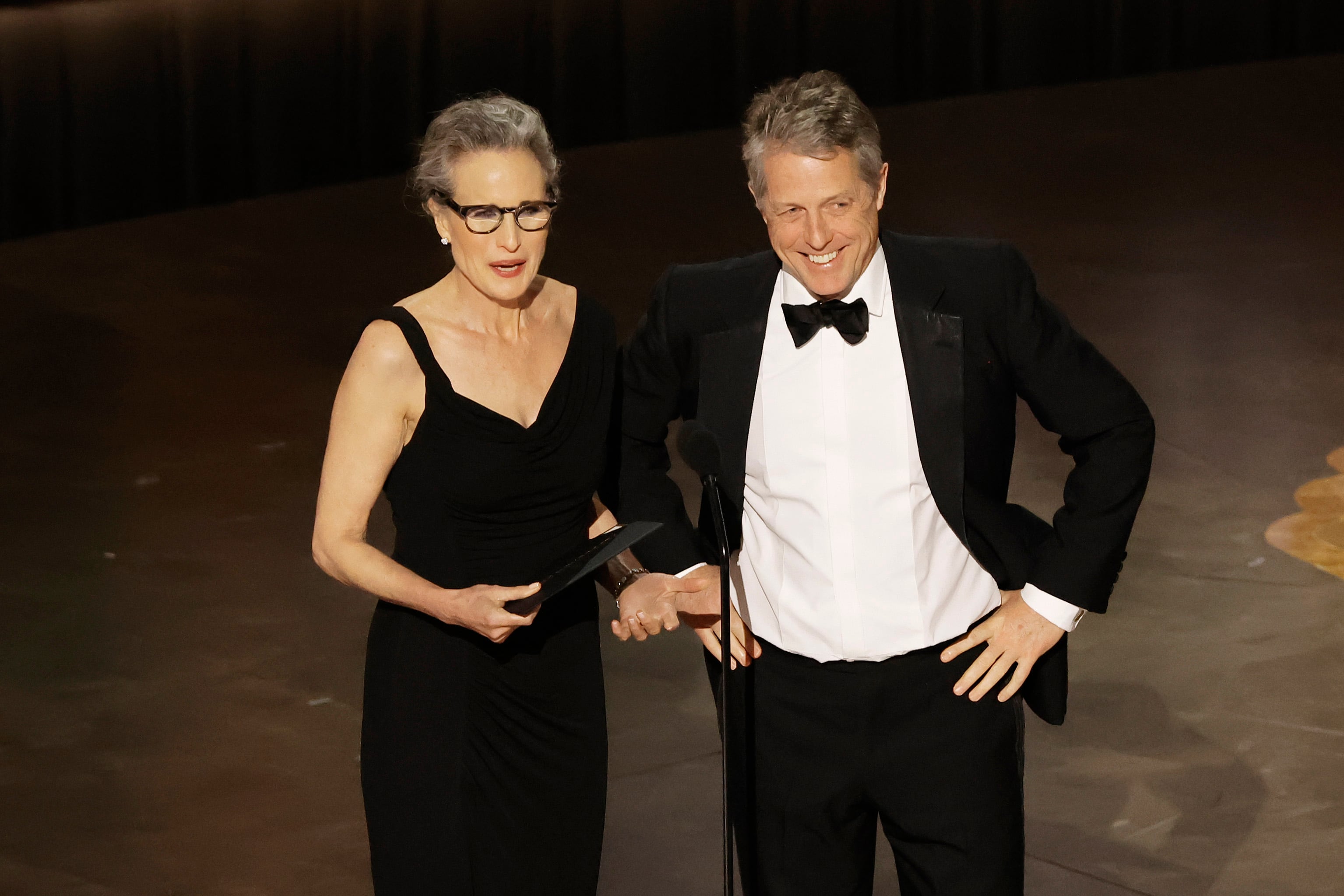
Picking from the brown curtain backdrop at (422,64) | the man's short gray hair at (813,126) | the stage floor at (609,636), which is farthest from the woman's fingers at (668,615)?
the brown curtain backdrop at (422,64)

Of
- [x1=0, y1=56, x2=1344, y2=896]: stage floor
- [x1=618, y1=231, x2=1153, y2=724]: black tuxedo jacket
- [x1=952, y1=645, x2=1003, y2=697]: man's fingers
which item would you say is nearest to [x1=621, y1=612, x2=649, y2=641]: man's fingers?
[x1=618, y1=231, x2=1153, y2=724]: black tuxedo jacket

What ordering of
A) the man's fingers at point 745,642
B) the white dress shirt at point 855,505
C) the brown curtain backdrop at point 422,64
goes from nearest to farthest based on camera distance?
the white dress shirt at point 855,505 < the man's fingers at point 745,642 < the brown curtain backdrop at point 422,64

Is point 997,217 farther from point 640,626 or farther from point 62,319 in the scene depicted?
point 640,626

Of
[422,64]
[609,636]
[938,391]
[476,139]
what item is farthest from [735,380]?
[422,64]

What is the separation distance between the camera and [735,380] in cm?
234

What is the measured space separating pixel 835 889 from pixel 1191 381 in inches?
161

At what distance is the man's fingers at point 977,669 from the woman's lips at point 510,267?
33.2 inches

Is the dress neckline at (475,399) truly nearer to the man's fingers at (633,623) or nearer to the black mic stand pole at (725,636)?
the man's fingers at (633,623)

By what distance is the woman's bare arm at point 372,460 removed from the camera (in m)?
2.34

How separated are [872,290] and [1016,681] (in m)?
0.59

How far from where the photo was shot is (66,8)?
7684mm

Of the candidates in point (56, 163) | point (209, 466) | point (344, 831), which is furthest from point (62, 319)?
point (344, 831)

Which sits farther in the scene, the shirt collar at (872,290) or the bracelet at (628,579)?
the bracelet at (628,579)

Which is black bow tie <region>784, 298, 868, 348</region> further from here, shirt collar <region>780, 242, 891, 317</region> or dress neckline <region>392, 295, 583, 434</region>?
dress neckline <region>392, 295, 583, 434</region>
